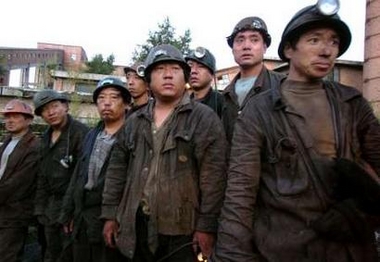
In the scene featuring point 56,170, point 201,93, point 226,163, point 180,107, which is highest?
point 201,93

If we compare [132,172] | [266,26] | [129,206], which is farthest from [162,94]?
[266,26]

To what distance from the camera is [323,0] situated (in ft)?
6.93

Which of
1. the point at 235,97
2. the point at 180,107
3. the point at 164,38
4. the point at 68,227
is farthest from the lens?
the point at 164,38

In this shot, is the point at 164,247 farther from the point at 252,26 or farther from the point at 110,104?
the point at 252,26

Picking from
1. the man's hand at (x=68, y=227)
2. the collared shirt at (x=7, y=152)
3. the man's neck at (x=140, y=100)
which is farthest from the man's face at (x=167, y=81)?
the collared shirt at (x=7, y=152)

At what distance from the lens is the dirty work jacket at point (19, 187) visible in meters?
5.42

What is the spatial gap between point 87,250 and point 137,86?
6.09 ft

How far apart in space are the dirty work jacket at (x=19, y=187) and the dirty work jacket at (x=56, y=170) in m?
0.42

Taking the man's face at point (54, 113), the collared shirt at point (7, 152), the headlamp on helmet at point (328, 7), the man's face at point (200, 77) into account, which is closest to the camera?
the headlamp on helmet at point (328, 7)

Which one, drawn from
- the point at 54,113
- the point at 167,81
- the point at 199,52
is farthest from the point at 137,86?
Answer: the point at 167,81

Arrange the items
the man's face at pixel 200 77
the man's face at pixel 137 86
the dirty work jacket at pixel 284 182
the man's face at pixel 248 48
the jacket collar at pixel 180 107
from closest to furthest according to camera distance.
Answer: the dirty work jacket at pixel 284 182 < the jacket collar at pixel 180 107 < the man's face at pixel 248 48 < the man's face at pixel 200 77 < the man's face at pixel 137 86

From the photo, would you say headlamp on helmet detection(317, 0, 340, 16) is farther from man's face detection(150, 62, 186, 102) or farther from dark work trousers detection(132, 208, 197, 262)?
dark work trousers detection(132, 208, 197, 262)

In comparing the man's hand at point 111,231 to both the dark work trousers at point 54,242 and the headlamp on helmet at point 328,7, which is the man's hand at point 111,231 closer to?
the dark work trousers at point 54,242

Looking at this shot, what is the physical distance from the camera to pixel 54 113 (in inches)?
202
